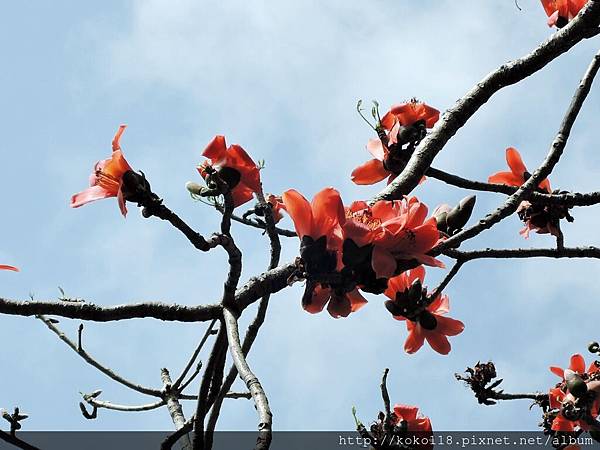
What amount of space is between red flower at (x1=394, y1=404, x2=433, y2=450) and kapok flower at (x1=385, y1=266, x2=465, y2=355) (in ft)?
0.61

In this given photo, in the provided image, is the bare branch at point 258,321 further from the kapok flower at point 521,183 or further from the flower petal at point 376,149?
the kapok flower at point 521,183

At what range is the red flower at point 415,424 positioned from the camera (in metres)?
2.13

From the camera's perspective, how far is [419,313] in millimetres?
1996

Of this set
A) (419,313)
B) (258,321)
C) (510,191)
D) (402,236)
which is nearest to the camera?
(402,236)

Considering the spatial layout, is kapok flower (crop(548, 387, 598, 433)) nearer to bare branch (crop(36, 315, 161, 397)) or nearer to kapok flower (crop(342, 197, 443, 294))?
kapok flower (crop(342, 197, 443, 294))

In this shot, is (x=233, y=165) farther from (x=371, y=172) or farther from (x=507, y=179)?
(x=507, y=179)

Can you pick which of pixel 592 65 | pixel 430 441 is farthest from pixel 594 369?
pixel 592 65

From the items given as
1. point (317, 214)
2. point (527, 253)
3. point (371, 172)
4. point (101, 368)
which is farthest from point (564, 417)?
point (101, 368)

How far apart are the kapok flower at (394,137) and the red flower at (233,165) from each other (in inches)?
28.9

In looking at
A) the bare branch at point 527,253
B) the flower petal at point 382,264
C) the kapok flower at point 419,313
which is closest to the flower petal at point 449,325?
the kapok flower at point 419,313

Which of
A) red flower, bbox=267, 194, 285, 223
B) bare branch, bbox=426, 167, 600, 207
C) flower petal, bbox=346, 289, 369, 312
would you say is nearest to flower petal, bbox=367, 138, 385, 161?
bare branch, bbox=426, 167, 600, 207

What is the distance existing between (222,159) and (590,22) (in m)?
1.27

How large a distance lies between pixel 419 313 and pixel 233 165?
0.69 m

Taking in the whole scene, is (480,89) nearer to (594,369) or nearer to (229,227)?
(229,227)
